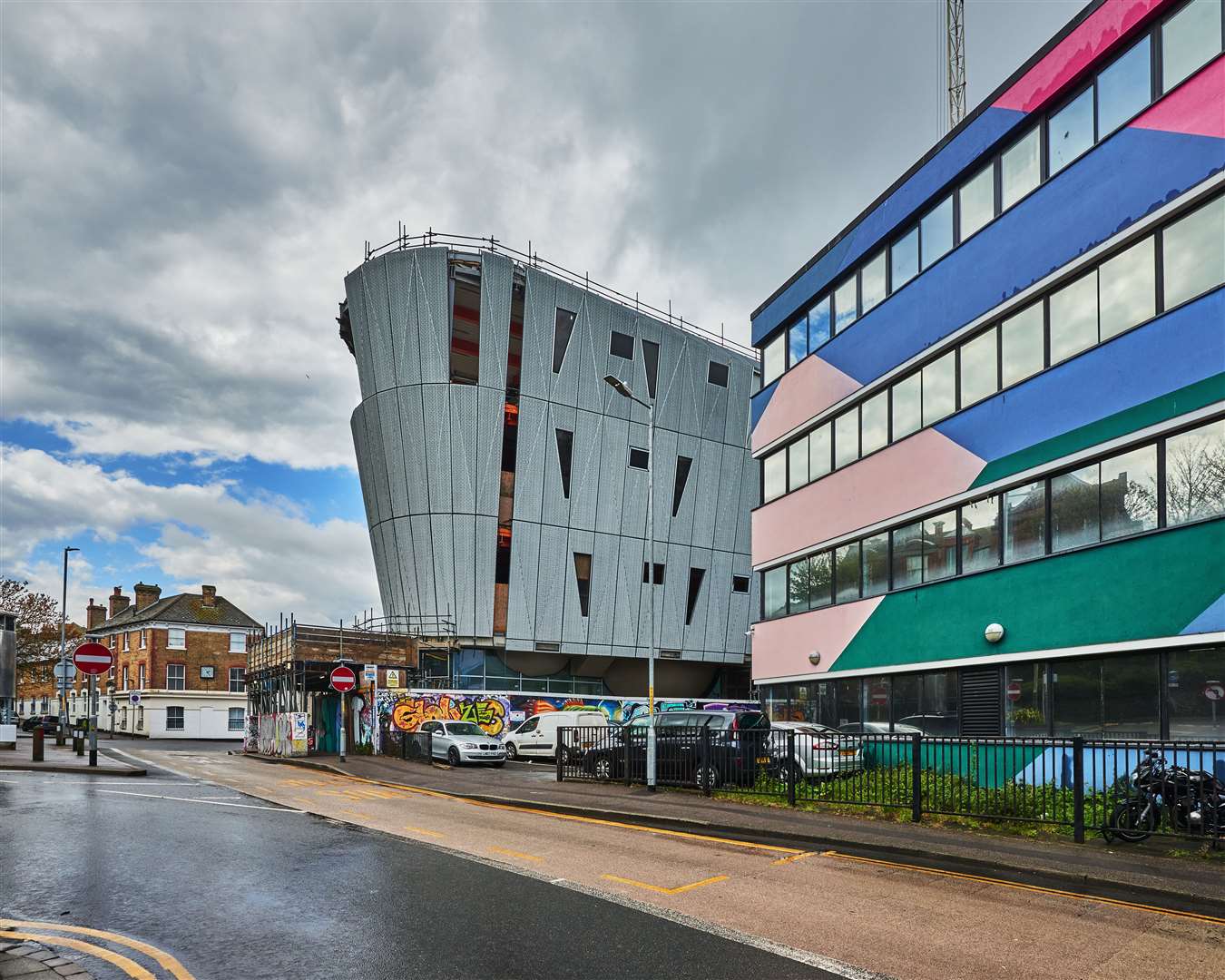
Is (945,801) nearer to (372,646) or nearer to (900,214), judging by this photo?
(900,214)

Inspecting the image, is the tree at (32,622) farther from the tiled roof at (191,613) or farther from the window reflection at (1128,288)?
the window reflection at (1128,288)

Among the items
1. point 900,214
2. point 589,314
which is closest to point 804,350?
point 900,214

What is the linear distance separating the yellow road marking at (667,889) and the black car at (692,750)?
7.64 metres

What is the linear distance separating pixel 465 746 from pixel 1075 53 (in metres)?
23.8

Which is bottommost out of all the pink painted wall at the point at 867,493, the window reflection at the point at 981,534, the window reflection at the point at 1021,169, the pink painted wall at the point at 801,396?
the window reflection at the point at 981,534

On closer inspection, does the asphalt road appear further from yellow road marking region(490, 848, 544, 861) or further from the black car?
the black car

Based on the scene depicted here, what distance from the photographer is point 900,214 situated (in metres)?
23.1

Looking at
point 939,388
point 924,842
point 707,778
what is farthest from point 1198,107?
point 707,778

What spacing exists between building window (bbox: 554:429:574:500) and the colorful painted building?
23.2 m

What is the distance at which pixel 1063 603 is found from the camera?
17.2 m

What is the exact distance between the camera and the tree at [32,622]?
62.9m

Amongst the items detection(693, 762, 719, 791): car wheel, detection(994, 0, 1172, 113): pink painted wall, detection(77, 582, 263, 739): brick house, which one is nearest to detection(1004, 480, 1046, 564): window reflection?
detection(693, 762, 719, 791): car wheel

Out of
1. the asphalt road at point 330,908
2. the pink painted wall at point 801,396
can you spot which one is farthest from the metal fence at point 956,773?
the pink painted wall at point 801,396

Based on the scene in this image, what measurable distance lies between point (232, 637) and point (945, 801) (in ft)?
232
